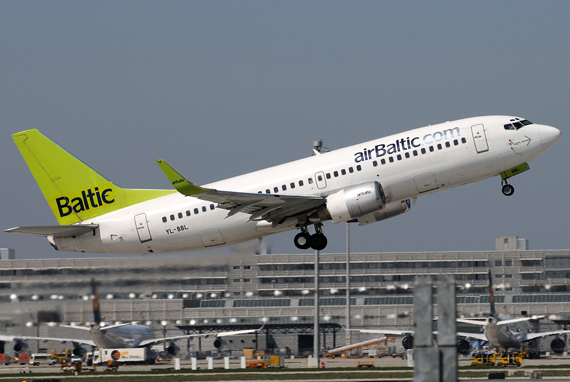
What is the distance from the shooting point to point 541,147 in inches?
1763

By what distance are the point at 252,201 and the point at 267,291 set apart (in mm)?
32422

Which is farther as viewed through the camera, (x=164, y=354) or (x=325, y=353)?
(x=325, y=353)

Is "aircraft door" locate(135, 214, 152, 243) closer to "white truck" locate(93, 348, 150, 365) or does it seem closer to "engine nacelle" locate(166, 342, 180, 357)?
"white truck" locate(93, 348, 150, 365)

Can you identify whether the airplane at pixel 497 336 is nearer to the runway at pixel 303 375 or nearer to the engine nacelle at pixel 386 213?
the runway at pixel 303 375

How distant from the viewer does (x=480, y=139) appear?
144ft

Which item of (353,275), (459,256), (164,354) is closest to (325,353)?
(164,354)

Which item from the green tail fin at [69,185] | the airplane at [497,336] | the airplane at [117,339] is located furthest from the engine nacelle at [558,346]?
the green tail fin at [69,185]

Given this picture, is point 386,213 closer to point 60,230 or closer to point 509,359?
point 60,230

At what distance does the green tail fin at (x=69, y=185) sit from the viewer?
1929 inches

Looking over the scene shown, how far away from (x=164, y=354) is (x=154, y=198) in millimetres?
33794

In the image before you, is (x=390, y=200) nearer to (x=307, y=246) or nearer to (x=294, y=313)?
(x=307, y=246)

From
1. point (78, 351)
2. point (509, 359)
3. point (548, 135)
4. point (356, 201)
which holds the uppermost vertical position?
point (548, 135)

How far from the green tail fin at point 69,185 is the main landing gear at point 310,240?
7.74 metres

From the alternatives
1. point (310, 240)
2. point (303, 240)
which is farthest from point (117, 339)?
point (310, 240)
